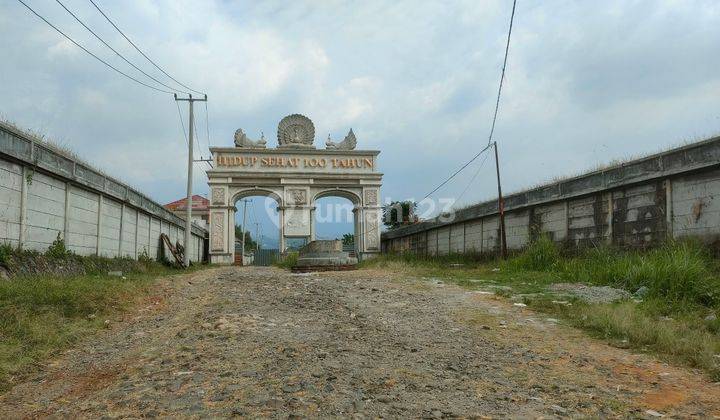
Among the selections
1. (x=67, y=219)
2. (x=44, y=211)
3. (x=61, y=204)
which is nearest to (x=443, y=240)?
(x=67, y=219)

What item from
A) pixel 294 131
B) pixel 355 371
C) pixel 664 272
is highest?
pixel 294 131

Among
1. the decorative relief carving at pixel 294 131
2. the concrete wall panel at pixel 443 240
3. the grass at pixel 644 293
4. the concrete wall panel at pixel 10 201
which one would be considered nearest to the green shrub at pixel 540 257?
the grass at pixel 644 293

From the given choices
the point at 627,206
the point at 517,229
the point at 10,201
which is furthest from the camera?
the point at 517,229

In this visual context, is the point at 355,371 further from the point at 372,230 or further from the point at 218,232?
the point at 372,230

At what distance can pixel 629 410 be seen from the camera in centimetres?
337

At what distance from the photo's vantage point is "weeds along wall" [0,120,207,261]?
844cm

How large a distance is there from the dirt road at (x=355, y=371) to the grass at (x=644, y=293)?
315 mm

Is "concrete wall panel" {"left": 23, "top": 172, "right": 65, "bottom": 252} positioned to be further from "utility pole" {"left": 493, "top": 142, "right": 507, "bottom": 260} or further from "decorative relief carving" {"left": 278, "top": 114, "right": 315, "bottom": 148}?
"decorative relief carving" {"left": 278, "top": 114, "right": 315, "bottom": 148}

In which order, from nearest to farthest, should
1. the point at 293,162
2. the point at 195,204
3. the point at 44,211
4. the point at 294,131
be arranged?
the point at 44,211
the point at 293,162
the point at 294,131
the point at 195,204

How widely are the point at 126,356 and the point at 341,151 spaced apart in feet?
89.4

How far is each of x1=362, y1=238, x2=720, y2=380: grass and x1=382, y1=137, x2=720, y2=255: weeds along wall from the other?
406mm

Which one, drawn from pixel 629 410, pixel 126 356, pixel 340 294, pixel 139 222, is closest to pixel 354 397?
pixel 629 410

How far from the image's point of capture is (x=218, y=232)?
2975 cm

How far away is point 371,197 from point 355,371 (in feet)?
92.0
